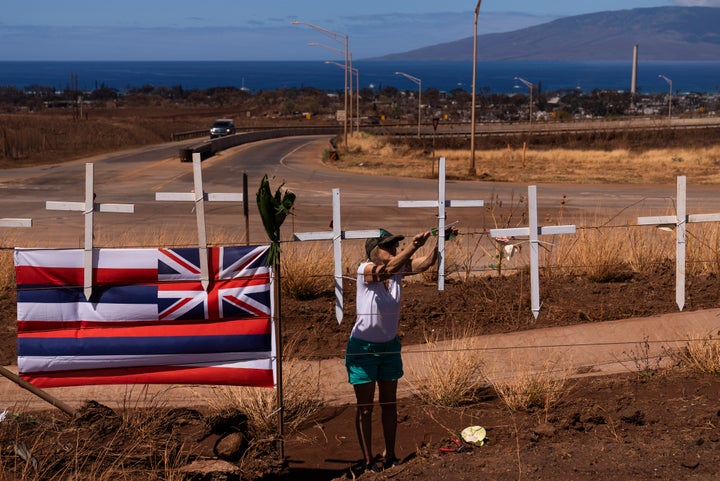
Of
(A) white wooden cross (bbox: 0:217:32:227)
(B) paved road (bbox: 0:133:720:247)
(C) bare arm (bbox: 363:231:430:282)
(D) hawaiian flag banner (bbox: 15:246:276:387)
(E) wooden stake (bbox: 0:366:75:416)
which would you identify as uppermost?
(A) white wooden cross (bbox: 0:217:32:227)

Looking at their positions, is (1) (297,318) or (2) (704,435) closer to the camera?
(2) (704,435)

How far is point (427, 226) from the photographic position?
22.2 meters

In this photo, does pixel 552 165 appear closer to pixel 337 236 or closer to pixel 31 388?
pixel 337 236

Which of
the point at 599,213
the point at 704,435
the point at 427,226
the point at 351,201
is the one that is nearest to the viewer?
the point at 704,435

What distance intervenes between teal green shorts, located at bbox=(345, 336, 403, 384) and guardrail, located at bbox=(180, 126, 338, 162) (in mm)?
28507

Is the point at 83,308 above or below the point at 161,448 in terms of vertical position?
above

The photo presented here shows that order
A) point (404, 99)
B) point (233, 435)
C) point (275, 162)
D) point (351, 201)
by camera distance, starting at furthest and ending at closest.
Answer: point (404, 99) < point (275, 162) < point (351, 201) < point (233, 435)

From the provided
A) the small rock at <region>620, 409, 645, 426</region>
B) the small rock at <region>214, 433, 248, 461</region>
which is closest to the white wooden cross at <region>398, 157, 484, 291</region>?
the small rock at <region>620, 409, 645, 426</region>

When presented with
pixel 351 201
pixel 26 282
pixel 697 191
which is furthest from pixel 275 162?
pixel 26 282

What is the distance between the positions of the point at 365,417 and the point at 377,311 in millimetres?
793

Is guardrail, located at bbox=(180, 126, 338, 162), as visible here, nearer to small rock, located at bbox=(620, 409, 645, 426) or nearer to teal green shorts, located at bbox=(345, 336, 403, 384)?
teal green shorts, located at bbox=(345, 336, 403, 384)

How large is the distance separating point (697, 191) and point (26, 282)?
28.4 metres

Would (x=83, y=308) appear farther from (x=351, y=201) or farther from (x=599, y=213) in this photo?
(x=351, y=201)

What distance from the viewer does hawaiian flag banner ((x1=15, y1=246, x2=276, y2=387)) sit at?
6844mm
